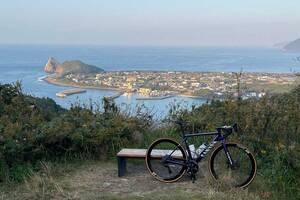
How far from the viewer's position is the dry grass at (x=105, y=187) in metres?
4.70

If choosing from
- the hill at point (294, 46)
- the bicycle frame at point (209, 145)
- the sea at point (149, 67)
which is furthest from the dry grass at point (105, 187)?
the hill at point (294, 46)

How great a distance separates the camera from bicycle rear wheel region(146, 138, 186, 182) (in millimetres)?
5250

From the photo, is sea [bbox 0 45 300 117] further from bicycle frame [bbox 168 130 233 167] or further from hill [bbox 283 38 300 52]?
bicycle frame [bbox 168 130 233 167]

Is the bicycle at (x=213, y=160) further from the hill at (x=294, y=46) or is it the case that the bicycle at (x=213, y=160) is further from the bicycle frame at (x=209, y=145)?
the hill at (x=294, y=46)

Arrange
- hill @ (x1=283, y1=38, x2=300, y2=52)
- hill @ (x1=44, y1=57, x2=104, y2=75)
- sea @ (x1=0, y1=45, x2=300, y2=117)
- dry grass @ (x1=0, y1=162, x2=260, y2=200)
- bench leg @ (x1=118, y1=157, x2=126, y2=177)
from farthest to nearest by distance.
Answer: hill @ (x1=283, y1=38, x2=300, y2=52)
hill @ (x1=44, y1=57, x2=104, y2=75)
sea @ (x1=0, y1=45, x2=300, y2=117)
bench leg @ (x1=118, y1=157, x2=126, y2=177)
dry grass @ (x1=0, y1=162, x2=260, y2=200)

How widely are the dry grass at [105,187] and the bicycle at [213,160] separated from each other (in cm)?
14

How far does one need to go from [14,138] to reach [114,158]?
1516mm

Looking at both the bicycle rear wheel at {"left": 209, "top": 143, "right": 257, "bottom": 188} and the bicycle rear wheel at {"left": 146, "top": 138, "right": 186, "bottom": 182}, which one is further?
the bicycle rear wheel at {"left": 146, "top": 138, "right": 186, "bottom": 182}

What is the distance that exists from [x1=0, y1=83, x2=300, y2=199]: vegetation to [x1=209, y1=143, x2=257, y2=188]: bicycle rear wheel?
0.22 metres

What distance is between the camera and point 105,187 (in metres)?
5.12

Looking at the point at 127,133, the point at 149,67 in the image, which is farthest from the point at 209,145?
the point at 149,67

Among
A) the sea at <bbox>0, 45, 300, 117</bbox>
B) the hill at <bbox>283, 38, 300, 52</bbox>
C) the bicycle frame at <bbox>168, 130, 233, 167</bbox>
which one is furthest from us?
the hill at <bbox>283, 38, 300, 52</bbox>

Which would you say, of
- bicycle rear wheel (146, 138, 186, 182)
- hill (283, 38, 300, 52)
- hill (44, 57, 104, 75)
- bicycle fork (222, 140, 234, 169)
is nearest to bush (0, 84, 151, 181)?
bicycle rear wheel (146, 138, 186, 182)

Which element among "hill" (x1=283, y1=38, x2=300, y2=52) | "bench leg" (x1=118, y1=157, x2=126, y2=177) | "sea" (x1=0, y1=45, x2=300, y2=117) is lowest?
"bench leg" (x1=118, y1=157, x2=126, y2=177)
